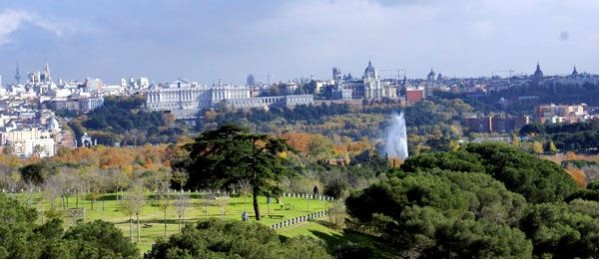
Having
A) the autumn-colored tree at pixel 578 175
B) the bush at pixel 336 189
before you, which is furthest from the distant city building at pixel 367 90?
the bush at pixel 336 189

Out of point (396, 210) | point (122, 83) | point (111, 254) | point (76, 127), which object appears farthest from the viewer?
point (122, 83)

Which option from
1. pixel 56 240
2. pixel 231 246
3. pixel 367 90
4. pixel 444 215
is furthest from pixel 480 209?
pixel 367 90

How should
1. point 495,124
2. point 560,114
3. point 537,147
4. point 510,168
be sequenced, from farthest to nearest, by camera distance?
point 560,114 < point 495,124 < point 537,147 < point 510,168

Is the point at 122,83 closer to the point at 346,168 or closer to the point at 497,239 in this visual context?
the point at 346,168

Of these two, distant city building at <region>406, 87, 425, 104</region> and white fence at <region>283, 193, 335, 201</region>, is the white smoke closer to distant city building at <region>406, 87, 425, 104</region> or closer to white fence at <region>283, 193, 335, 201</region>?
white fence at <region>283, 193, 335, 201</region>

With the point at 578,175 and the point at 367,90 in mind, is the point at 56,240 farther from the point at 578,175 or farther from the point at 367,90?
the point at 367,90

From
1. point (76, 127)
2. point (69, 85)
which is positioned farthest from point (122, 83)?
point (76, 127)

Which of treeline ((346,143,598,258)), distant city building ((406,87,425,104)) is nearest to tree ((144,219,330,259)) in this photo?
treeline ((346,143,598,258))
